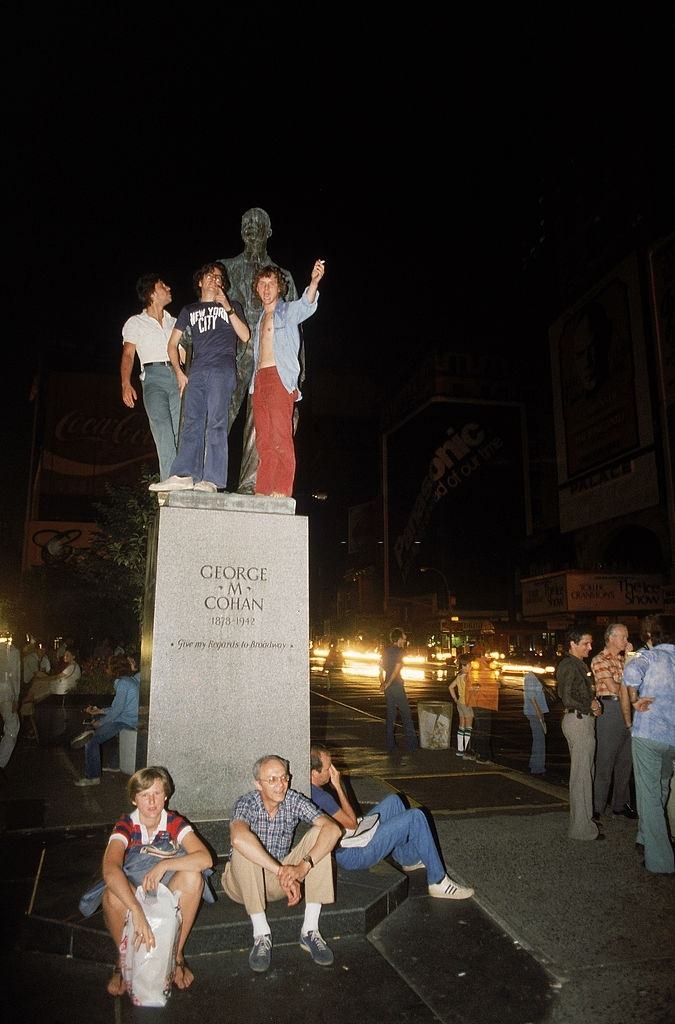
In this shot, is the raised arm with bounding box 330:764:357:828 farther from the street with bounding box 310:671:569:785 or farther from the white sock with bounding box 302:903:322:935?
the street with bounding box 310:671:569:785

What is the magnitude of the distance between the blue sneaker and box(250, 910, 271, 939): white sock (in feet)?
0.79

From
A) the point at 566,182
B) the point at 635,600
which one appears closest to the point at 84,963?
the point at 635,600

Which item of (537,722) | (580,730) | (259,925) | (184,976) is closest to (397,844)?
(259,925)

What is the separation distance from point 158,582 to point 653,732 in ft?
13.5

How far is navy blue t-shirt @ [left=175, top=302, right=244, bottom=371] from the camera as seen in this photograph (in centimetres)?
604

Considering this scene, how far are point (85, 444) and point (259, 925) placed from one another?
42.9 metres

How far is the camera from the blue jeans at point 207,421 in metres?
5.96

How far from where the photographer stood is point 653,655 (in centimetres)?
571

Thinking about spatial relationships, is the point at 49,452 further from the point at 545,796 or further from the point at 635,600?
the point at 545,796

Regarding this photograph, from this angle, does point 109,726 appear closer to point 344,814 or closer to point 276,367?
point 344,814

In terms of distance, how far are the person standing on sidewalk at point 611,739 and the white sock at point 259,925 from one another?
14.4 feet

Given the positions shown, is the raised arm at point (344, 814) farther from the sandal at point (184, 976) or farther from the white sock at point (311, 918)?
the sandal at point (184, 976)

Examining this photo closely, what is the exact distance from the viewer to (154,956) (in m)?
3.54

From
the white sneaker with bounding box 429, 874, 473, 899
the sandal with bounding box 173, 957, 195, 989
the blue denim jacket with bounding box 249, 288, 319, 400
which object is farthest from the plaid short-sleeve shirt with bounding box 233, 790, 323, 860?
the blue denim jacket with bounding box 249, 288, 319, 400
